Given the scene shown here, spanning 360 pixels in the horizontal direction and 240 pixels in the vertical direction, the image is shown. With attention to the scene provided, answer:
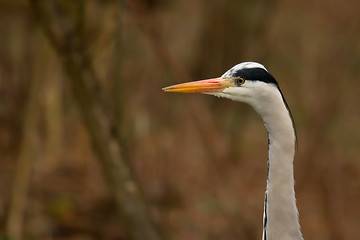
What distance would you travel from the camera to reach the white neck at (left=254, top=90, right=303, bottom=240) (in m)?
1.65

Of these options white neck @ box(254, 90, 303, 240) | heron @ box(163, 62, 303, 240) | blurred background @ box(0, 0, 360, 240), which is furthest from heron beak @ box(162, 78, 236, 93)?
blurred background @ box(0, 0, 360, 240)

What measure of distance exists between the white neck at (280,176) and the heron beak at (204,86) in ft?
0.43

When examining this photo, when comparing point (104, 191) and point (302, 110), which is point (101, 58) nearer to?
point (104, 191)

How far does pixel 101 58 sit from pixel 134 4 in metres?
1.90

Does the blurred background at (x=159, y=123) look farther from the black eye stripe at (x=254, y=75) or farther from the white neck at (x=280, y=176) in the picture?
the white neck at (x=280, y=176)

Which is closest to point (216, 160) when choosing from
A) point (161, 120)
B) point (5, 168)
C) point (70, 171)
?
point (70, 171)

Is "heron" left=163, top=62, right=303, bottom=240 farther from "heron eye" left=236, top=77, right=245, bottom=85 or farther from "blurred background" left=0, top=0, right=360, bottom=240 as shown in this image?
"blurred background" left=0, top=0, right=360, bottom=240

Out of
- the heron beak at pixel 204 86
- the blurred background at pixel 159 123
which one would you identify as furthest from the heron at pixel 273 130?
the blurred background at pixel 159 123

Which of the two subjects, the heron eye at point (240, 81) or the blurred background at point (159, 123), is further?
the blurred background at point (159, 123)

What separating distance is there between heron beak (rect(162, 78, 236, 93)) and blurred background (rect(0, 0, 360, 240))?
101cm

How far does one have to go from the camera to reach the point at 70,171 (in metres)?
6.19

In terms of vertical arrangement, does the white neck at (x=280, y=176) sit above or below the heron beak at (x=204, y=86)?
below

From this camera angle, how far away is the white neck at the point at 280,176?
1654 mm

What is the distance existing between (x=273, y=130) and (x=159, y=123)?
5.80 m
